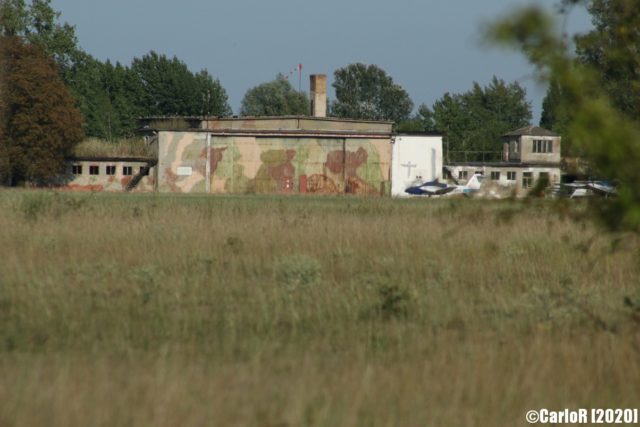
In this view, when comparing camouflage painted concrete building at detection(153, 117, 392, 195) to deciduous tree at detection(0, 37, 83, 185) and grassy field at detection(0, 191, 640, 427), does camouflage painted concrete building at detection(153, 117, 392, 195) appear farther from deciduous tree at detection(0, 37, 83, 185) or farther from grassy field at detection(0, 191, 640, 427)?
grassy field at detection(0, 191, 640, 427)

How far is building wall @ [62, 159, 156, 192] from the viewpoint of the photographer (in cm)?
7212

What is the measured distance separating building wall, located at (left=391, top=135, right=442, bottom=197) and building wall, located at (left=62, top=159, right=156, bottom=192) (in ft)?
53.8

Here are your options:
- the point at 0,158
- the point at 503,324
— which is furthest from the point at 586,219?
the point at 0,158

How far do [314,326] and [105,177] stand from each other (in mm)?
63017

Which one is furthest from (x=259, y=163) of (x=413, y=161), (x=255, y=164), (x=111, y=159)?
(x=413, y=161)

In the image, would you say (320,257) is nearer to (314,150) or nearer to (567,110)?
(567,110)

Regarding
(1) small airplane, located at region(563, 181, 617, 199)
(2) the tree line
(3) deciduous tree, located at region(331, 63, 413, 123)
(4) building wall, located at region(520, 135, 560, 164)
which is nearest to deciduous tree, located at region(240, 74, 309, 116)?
(2) the tree line

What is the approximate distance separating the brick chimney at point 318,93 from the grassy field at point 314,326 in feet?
225

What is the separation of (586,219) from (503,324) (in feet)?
9.70

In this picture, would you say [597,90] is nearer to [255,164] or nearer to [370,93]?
[255,164]

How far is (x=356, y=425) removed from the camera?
25.2 ft

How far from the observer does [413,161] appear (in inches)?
2906

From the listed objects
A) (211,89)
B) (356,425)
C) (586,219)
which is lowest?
(356,425)

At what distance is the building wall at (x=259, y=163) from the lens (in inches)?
2761
